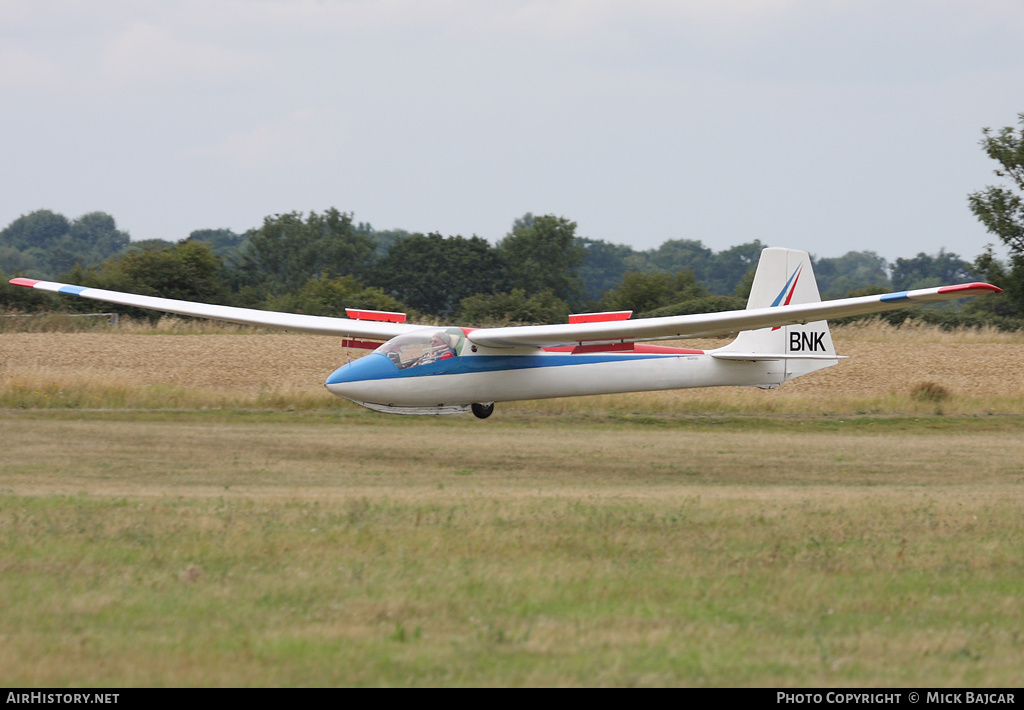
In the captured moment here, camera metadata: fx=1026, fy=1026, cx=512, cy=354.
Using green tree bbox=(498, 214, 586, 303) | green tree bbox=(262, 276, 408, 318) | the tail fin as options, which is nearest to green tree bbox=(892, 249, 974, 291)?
green tree bbox=(498, 214, 586, 303)

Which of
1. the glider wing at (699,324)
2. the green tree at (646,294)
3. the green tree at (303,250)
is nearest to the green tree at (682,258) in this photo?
the green tree at (303,250)

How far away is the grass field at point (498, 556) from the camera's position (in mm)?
6336

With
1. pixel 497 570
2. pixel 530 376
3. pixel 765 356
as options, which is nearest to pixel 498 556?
pixel 497 570

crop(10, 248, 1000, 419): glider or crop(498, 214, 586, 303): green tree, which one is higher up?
crop(498, 214, 586, 303): green tree

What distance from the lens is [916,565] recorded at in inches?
360

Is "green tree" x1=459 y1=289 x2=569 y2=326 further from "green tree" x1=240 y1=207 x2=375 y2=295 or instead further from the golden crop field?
"green tree" x1=240 y1=207 x2=375 y2=295

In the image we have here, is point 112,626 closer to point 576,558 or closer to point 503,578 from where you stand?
point 503,578

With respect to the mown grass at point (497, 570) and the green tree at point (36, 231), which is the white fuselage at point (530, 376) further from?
the green tree at point (36, 231)

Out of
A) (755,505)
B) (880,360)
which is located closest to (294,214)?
(880,360)

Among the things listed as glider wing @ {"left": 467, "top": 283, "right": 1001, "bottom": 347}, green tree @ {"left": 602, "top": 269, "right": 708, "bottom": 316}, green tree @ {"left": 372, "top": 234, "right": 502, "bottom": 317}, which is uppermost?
green tree @ {"left": 372, "top": 234, "right": 502, "bottom": 317}

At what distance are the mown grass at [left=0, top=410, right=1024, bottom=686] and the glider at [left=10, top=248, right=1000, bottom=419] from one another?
1.92m

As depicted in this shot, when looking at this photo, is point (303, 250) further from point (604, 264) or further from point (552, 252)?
point (604, 264)

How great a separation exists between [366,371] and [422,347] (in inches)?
43.5

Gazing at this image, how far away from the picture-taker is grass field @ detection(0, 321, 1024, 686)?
634 cm
